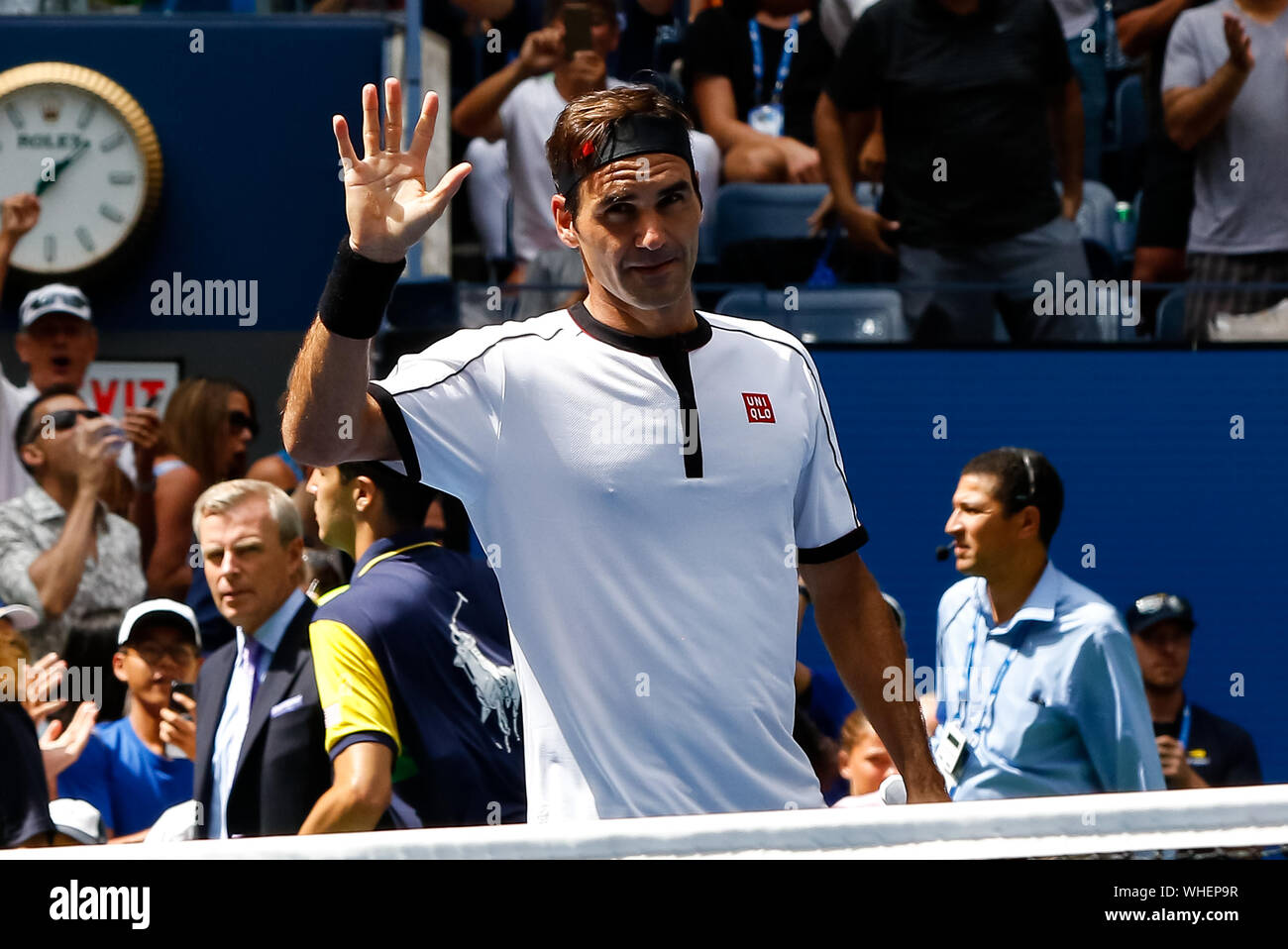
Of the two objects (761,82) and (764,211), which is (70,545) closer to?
(764,211)

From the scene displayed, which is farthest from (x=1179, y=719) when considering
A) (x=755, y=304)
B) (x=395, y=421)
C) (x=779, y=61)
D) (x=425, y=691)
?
(x=395, y=421)

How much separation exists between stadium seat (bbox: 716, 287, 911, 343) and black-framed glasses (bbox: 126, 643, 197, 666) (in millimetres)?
2189

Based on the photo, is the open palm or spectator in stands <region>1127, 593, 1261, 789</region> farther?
spectator in stands <region>1127, 593, 1261, 789</region>

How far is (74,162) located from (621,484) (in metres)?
4.81

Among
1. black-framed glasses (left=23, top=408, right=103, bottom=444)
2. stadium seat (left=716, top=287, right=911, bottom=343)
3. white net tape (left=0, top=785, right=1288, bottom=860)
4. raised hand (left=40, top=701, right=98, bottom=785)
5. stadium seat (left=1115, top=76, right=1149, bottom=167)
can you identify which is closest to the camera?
white net tape (left=0, top=785, right=1288, bottom=860)

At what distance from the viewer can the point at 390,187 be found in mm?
2422

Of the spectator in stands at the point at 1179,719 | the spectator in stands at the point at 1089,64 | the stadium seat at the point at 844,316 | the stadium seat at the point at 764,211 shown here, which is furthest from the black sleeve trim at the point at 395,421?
the spectator in stands at the point at 1089,64

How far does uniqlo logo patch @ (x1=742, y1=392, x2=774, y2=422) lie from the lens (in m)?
2.60

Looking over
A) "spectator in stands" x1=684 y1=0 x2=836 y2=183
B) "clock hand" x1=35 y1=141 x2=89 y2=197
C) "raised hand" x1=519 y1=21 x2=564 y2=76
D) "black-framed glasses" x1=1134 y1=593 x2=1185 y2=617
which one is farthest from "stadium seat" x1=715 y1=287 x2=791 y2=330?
"clock hand" x1=35 y1=141 x2=89 y2=197

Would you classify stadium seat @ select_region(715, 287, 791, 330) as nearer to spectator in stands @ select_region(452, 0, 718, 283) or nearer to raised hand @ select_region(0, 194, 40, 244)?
spectator in stands @ select_region(452, 0, 718, 283)

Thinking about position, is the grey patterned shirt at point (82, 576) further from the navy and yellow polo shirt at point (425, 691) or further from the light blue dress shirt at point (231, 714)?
the navy and yellow polo shirt at point (425, 691)

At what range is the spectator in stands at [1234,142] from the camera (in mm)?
6105

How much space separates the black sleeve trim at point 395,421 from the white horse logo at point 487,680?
1.32 m
